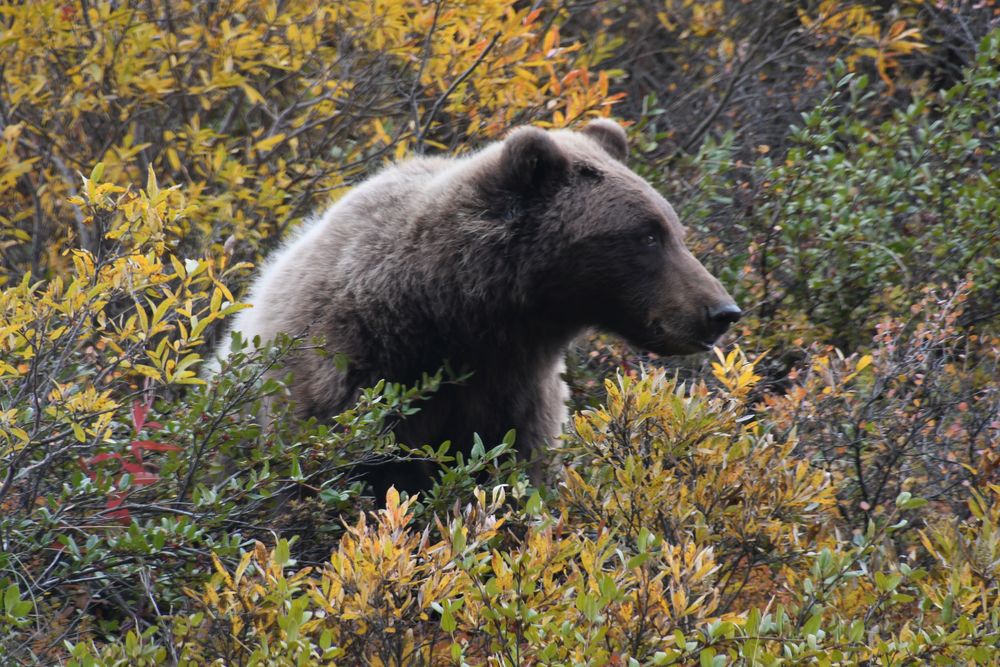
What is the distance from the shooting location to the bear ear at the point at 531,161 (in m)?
4.64

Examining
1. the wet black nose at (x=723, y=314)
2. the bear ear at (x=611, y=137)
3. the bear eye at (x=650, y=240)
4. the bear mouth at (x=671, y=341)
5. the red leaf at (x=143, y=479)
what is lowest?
the red leaf at (x=143, y=479)

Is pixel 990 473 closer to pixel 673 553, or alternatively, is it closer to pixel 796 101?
pixel 673 553

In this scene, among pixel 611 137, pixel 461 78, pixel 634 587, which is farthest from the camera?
pixel 461 78

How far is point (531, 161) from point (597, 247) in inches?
16.9

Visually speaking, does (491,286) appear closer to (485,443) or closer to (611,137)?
(485,443)

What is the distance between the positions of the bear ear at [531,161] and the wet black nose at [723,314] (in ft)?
2.66

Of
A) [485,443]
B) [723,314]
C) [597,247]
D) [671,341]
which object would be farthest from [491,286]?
[723,314]

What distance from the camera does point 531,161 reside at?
4695 millimetres

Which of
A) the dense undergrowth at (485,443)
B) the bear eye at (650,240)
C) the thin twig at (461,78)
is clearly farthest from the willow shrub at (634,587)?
the thin twig at (461,78)

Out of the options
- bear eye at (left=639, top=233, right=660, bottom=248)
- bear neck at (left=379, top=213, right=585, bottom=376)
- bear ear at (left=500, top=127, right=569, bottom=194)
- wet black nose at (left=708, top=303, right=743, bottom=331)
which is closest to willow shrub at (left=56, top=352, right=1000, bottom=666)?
wet black nose at (left=708, top=303, right=743, bottom=331)

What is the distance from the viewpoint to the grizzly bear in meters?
4.52

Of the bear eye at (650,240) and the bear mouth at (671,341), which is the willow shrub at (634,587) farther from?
the bear eye at (650,240)

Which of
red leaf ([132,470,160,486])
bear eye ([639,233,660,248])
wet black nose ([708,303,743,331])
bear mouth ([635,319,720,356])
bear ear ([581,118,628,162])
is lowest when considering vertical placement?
red leaf ([132,470,160,486])

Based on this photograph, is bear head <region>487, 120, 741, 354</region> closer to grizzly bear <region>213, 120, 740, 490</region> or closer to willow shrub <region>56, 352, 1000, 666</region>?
grizzly bear <region>213, 120, 740, 490</region>
